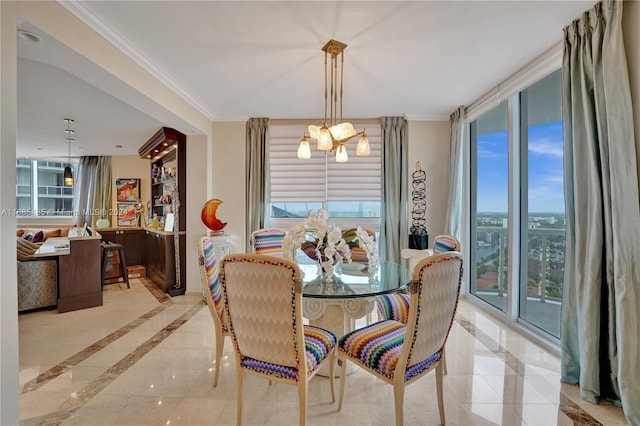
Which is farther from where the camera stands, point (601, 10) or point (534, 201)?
point (534, 201)

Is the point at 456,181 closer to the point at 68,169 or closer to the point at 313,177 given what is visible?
the point at 313,177

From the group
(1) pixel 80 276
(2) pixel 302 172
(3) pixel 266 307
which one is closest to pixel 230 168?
(2) pixel 302 172

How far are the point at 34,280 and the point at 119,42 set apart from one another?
3.09m

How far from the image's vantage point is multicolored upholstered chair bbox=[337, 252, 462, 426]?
147cm

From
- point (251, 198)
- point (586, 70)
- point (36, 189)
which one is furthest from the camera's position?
point (36, 189)

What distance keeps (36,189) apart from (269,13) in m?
8.99

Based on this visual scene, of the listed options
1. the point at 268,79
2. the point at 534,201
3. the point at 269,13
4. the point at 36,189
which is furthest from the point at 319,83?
the point at 36,189

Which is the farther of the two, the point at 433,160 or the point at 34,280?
the point at 433,160

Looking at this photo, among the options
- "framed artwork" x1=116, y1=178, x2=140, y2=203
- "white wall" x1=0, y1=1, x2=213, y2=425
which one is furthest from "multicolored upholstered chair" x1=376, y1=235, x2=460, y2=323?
"framed artwork" x1=116, y1=178, x2=140, y2=203

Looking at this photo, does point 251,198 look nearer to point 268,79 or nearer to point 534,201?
point 268,79

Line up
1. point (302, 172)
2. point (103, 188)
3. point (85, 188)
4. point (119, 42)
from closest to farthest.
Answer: point (119, 42), point (302, 172), point (103, 188), point (85, 188)

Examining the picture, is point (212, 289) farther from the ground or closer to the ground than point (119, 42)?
closer to the ground

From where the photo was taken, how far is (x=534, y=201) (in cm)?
312

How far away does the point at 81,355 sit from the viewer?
2533mm
